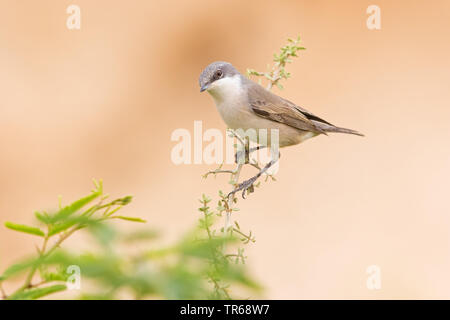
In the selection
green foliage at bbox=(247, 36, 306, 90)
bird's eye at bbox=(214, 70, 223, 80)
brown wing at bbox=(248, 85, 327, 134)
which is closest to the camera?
green foliage at bbox=(247, 36, 306, 90)

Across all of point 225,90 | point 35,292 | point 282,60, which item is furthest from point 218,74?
point 35,292

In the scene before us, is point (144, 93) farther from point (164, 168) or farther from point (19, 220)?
point (19, 220)

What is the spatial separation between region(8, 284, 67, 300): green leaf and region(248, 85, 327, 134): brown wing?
2869 millimetres

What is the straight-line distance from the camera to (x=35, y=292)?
90cm

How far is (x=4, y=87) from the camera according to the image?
7.03 meters

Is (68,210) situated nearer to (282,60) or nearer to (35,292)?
(35,292)

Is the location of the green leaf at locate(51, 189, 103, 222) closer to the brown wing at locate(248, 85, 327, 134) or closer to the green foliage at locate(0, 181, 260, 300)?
the green foliage at locate(0, 181, 260, 300)

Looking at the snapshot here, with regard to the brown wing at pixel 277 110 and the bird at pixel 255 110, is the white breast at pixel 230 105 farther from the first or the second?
the brown wing at pixel 277 110

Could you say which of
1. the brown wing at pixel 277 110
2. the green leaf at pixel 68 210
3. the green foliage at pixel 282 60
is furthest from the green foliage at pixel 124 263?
the brown wing at pixel 277 110

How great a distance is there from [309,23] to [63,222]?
7.24 metres

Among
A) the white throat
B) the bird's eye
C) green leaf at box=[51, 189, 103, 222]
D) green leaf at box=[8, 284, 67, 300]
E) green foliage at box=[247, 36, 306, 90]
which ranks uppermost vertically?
the bird's eye

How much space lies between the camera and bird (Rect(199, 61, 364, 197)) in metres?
3.56

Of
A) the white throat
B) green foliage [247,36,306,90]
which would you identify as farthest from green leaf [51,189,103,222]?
the white throat

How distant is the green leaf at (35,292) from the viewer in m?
0.90
